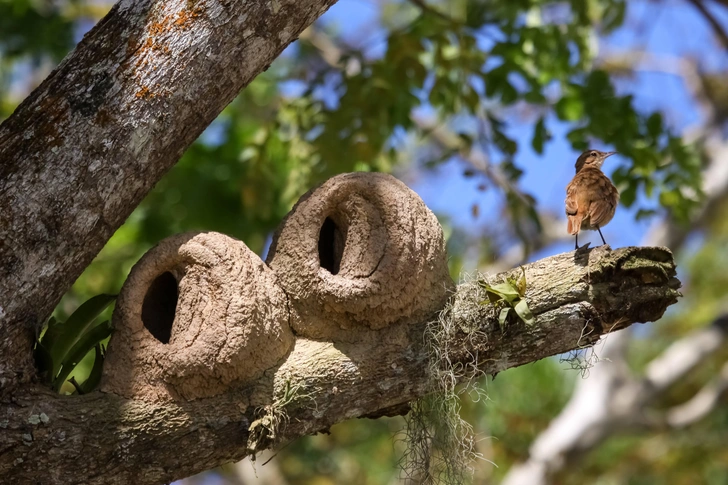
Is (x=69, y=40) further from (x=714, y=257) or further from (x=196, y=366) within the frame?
(x=714, y=257)

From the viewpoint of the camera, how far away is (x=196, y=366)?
366 cm

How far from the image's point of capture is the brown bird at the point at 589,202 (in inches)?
158

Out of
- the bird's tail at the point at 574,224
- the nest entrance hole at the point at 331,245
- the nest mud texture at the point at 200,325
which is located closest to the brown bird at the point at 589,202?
the bird's tail at the point at 574,224

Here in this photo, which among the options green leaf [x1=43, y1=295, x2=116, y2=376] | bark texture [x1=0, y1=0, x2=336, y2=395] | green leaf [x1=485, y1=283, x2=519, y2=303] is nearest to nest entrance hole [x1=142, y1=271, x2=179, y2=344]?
green leaf [x1=43, y1=295, x2=116, y2=376]

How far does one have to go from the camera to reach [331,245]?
14.9 feet

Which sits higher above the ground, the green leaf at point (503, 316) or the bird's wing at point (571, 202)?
the bird's wing at point (571, 202)

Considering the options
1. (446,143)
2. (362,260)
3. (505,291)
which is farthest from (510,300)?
(446,143)

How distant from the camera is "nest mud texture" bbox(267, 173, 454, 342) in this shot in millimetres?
3992

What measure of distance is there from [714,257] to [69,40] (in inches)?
442

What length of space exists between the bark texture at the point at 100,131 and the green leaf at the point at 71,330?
0.35 metres

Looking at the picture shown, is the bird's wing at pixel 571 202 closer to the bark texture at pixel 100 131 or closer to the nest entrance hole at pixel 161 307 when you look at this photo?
the bark texture at pixel 100 131

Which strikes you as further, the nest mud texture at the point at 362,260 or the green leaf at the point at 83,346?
the nest mud texture at the point at 362,260

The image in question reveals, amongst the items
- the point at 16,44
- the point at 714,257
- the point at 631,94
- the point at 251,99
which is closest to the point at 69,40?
A: the point at 16,44

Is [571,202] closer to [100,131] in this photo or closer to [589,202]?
[589,202]
